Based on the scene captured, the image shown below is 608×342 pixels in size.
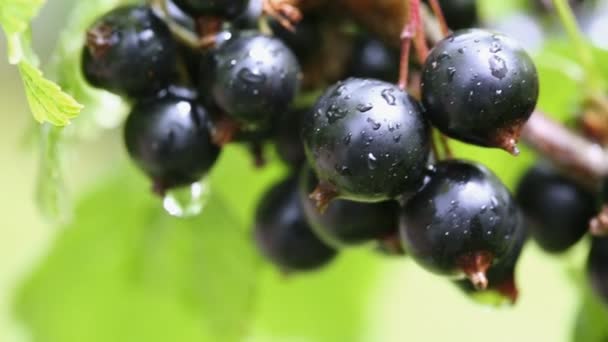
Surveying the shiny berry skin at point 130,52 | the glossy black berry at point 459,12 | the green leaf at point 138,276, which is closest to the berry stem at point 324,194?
the shiny berry skin at point 130,52

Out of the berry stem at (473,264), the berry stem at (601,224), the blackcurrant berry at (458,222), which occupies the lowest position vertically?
the berry stem at (601,224)

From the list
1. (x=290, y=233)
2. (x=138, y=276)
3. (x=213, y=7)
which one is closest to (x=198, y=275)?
(x=138, y=276)

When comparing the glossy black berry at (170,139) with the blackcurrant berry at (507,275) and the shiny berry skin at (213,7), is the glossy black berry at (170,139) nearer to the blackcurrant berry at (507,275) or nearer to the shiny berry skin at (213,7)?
the shiny berry skin at (213,7)

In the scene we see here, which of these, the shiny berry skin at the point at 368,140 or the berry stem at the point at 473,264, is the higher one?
the shiny berry skin at the point at 368,140

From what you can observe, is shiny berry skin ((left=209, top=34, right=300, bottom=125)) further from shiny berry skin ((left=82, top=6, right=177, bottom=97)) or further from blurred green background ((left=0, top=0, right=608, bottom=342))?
blurred green background ((left=0, top=0, right=608, bottom=342))

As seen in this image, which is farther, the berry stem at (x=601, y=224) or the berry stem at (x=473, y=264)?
the berry stem at (x=601, y=224)

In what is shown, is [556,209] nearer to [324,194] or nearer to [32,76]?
[324,194]

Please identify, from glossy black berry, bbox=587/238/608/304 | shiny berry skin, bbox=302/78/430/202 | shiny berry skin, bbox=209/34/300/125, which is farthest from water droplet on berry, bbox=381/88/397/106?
glossy black berry, bbox=587/238/608/304

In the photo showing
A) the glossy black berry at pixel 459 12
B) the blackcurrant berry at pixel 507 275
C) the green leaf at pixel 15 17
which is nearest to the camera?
the green leaf at pixel 15 17

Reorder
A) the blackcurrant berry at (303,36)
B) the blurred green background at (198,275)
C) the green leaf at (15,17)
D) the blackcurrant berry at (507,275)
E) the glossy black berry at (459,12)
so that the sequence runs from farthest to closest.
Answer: the blurred green background at (198,275)
the glossy black berry at (459,12)
the blackcurrant berry at (303,36)
the blackcurrant berry at (507,275)
the green leaf at (15,17)
